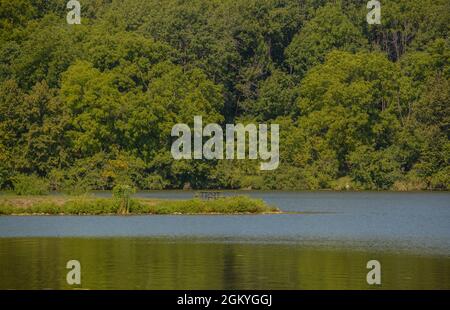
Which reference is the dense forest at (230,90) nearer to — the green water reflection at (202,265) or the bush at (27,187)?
the bush at (27,187)

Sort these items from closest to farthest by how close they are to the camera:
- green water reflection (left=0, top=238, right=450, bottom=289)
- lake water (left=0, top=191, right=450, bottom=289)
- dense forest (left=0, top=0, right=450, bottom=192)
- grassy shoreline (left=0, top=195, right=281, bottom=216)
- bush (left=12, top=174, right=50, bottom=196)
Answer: green water reflection (left=0, top=238, right=450, bottom=289), lake water (left=0, top=191, right=450, bottom=289), grassy shoreline (left=0, top=195, right=281, bottom=216), bush (left=12, top=174, right=50, bottom=196), dense forest (left=0, top=0, right=450, bottom=192)

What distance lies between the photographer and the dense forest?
340 feet

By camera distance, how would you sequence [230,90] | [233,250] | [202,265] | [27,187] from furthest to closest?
[230,90] → [27,187] → [233,250] → [202,265]

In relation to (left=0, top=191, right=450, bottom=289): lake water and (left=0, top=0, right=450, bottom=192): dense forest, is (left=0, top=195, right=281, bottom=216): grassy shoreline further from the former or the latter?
(left=0, top=0, right=450, bottom=192): dense forest

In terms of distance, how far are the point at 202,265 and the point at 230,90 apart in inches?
3187

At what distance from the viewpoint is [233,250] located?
4769cm

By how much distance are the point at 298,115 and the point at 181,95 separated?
13.6 meters

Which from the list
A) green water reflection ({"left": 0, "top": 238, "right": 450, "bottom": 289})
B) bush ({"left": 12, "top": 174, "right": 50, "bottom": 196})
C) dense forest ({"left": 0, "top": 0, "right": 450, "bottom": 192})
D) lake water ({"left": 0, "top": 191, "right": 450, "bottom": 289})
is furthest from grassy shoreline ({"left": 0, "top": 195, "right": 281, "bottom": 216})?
dense forest ({"left": 0, "top": 0, "right": 450, "bottom": 192})

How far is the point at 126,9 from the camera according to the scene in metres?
129

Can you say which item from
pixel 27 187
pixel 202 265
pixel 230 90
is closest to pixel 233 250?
pixel 202 265

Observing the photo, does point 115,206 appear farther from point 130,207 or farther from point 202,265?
point 202,265

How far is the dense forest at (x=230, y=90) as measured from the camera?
104 meters

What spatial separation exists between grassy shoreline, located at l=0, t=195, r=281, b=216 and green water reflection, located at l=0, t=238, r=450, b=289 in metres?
A: 15.8

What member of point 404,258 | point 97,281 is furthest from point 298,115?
point 97,281
